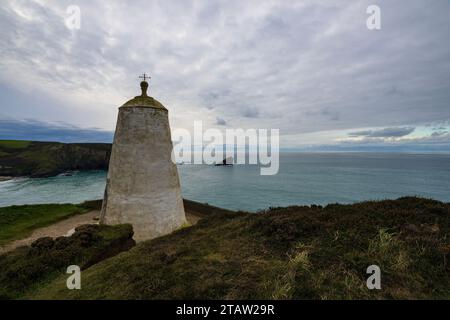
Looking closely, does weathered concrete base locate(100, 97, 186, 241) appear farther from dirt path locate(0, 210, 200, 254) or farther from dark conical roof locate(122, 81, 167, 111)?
dirt path locate(0, 210, 200, 254)

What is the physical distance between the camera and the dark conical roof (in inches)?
468

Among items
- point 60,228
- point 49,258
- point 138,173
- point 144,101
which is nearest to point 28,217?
point 60,228

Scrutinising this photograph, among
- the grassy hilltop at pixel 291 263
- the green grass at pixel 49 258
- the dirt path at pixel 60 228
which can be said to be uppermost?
the grassy hilltop at pixel 291 263

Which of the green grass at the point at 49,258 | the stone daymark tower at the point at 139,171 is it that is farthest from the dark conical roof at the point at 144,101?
the green grass at the point at 49,258

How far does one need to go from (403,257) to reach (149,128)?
11.5m

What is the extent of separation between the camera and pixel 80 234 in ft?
26.5

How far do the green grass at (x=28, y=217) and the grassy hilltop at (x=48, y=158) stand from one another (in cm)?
6744

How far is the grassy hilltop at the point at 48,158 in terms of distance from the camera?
81.9 meters

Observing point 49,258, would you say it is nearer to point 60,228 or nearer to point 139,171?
point 139,171

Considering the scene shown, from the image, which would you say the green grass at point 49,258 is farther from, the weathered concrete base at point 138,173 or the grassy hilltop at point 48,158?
the grassy hilltop at point 48,158

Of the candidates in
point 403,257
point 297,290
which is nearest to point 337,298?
point 297,290

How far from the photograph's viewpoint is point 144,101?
1212 centimetres

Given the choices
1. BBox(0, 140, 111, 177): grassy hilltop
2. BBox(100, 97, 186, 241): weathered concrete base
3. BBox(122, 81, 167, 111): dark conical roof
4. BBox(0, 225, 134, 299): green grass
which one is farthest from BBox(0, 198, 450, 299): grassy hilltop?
BBox(0, 140, 111, 177): grassy hilltop

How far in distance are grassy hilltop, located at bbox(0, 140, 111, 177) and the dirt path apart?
73.3 m
